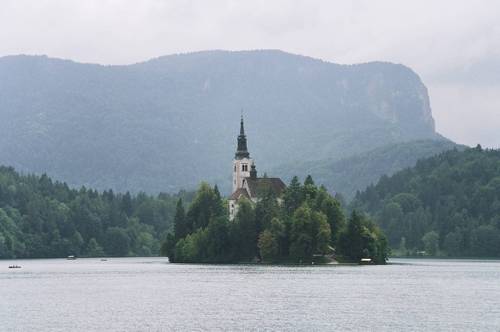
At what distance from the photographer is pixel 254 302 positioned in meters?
112

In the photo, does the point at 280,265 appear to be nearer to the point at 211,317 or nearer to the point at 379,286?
the point at 379,286

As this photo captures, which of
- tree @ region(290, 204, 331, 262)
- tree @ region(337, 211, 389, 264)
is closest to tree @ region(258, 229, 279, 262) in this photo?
tree @ region(290, 204, 331, 262)

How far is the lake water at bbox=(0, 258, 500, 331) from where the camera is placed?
298 feet

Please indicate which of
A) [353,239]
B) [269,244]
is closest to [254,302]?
[269,244]

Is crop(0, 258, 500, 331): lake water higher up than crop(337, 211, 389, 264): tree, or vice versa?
crop(337, 211, 389, 264): tree

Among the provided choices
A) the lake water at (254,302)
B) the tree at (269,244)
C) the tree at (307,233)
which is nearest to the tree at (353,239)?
A: the tree at (307,233)

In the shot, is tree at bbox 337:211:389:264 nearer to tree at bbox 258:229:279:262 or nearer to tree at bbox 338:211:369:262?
tree at bbox 338:211:369:262

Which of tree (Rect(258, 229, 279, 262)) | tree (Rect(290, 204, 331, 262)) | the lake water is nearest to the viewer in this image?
the lake water

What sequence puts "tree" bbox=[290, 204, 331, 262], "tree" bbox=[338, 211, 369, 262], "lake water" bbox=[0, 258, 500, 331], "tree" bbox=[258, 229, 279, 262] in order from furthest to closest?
"tree" bbox=[258, 229, 279, 262], "tree" bbox=[338, 211, 369, 262], "tree" bbox=[290, 204, 331, 262], "lake water" bbox=[0, 258, 500, 331]

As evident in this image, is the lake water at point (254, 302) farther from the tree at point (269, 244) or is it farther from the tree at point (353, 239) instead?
the tree at point (269, 244)

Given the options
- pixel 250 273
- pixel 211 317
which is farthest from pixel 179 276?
pixel 211 317

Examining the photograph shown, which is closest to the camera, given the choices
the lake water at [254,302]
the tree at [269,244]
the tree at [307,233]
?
the lake water at [254,302]

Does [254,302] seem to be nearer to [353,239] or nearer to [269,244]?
[269,244]

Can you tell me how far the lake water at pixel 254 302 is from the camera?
90.8 metres
